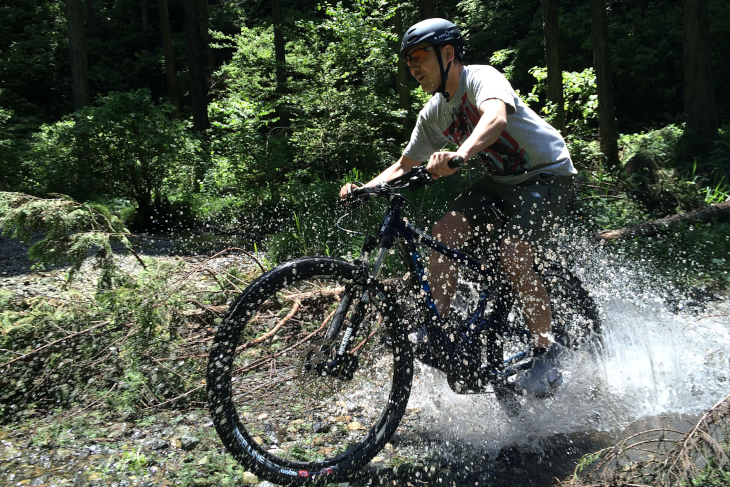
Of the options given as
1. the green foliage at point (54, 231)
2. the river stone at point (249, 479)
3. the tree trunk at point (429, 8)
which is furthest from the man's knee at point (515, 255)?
the tree trunk at point (429, 8)

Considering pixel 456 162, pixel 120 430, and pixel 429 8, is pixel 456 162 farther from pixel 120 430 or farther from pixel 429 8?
pixel 429 8

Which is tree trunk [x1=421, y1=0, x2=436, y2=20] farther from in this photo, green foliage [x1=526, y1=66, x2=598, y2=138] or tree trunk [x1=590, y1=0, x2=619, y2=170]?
tree trunk [x1=590, y1=0, x2=619, y2=170]

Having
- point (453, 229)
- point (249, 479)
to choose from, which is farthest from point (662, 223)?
point (249, 479)

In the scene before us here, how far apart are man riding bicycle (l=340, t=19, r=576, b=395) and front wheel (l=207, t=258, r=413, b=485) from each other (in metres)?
0.47

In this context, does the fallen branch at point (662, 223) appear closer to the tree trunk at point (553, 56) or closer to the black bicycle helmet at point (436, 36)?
the black bicycle helmet at point (436, 36)

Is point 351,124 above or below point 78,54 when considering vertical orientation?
below

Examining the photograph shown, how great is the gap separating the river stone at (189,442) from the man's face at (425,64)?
2.25 metres

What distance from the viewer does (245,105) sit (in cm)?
1091

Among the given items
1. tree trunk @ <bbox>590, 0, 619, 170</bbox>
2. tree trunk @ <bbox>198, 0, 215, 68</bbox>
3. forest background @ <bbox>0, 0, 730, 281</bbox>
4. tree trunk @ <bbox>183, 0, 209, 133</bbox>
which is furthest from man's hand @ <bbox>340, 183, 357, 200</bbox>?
tree trunk @ <bbox>198, 0, 215, 68</bbox>

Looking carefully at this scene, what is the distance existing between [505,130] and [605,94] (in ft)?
29.5

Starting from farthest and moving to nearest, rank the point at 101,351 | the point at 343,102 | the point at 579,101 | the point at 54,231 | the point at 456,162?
the point at 579,101, the point at 343,102, the point at 54,231, the point at 101,351, the point at 456,162

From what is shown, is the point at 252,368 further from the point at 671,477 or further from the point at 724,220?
the point at 724,220

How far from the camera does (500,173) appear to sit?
11.1 feet

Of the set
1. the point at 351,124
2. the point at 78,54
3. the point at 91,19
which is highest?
the point at 91,19
